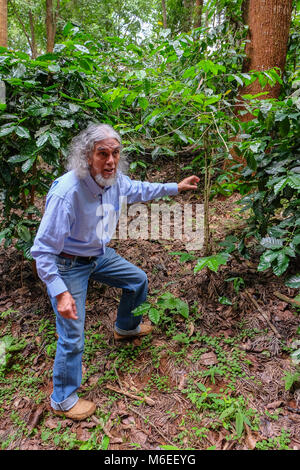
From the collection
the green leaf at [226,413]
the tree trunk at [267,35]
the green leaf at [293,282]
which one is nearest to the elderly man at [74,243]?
the green leaf at [226,413]

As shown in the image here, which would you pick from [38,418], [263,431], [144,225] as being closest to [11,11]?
[144,225]

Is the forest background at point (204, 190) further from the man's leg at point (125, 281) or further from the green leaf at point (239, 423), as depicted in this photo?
the man's leg at point (125, 281)

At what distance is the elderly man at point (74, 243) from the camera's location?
1.54 m

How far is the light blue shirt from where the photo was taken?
1535 mm

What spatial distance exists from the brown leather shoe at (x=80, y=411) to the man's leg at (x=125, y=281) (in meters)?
0.57

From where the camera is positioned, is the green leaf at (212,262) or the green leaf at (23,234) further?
the green leaf at (23,234)

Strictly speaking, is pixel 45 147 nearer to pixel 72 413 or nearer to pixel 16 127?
pixel 16 127

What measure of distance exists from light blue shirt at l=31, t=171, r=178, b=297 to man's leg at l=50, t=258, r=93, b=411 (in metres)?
0.14

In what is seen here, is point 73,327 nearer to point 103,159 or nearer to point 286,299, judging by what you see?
point 103,159

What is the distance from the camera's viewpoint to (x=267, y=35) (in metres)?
2.98

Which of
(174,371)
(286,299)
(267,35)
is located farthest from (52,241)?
(267,35)

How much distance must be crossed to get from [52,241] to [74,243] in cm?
21

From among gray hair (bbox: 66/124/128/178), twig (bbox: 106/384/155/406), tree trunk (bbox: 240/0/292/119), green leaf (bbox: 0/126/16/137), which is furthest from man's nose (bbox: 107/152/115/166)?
tree trunk (bbox: 240/0/292/119)

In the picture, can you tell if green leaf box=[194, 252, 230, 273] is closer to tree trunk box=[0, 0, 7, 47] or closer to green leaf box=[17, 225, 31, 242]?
green leaf box=[17, 225, 31, 242]
